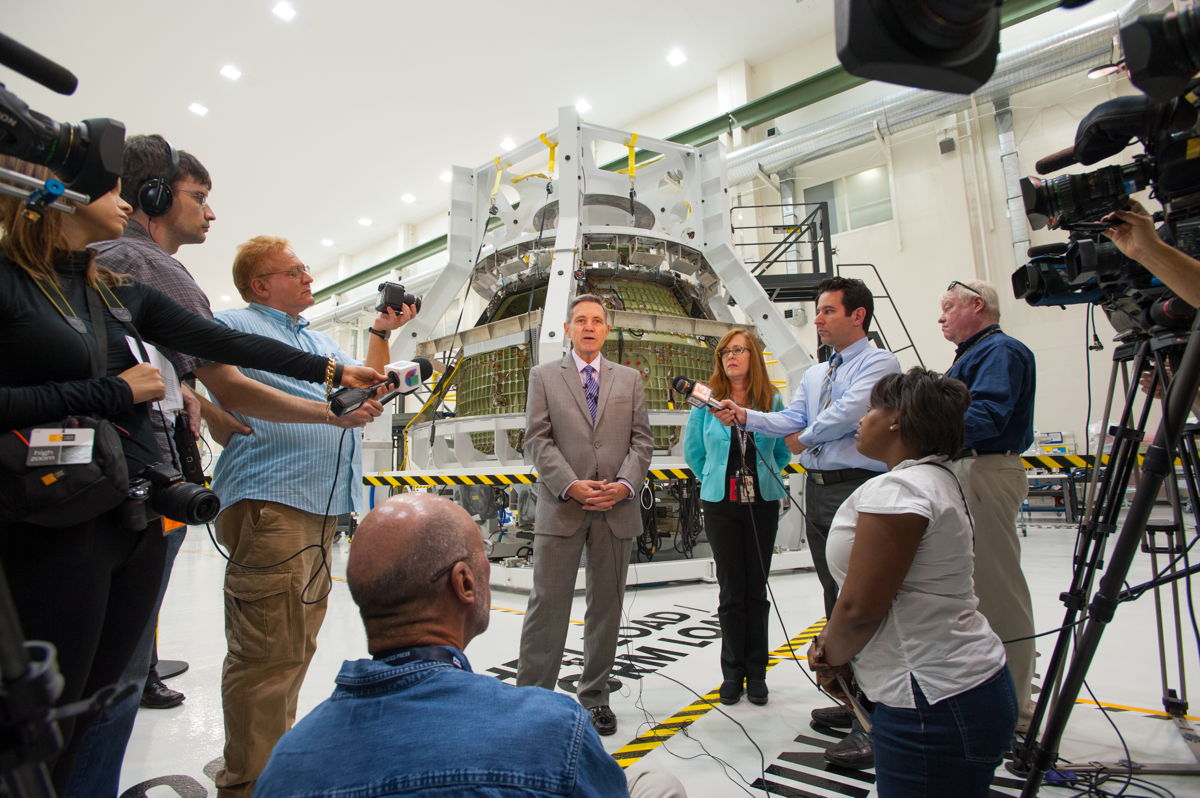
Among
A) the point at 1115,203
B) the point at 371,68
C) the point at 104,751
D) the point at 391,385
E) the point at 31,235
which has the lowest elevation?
the point at 104,751

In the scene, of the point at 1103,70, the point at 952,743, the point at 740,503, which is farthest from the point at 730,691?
the point at 1103,70

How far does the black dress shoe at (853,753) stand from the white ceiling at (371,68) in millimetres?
10860

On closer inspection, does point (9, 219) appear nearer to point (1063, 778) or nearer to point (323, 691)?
point (323, 691)

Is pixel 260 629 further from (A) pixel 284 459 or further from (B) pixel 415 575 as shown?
(B) pixel 415 575

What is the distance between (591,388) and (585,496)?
57 centimetres

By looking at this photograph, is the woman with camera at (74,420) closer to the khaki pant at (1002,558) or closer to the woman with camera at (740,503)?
the woman with camera at (740,503)

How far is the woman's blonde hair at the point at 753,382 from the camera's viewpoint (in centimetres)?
318

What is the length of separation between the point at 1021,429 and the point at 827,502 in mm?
752

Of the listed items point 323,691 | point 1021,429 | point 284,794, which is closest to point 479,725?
point 284,794

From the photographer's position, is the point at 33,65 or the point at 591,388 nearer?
the point at 33,65

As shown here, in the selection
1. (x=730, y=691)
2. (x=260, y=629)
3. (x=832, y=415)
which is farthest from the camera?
(x=730, y=691)

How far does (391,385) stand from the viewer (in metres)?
2.01

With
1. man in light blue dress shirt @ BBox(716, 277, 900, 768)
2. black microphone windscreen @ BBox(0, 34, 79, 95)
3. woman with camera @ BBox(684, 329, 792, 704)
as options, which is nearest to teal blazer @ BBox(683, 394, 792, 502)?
woman with camera @ BBox(684, 329, 792, 704)

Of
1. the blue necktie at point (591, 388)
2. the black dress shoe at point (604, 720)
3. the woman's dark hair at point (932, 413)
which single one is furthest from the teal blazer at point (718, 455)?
the woman's dark hair at point (932, 413)
